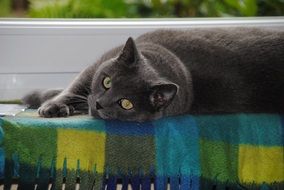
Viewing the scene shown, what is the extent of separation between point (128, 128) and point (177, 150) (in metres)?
0.12

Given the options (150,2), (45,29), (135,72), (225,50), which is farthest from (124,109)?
(150,2)

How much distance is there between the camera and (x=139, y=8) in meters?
1.57

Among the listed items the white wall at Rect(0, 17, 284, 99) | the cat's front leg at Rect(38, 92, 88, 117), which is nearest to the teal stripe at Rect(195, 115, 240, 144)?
the cat's front leg at Rect(38, 92, 88, 117)

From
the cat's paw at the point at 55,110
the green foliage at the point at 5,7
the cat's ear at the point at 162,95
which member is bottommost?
the cat's paw at the point at 55,110

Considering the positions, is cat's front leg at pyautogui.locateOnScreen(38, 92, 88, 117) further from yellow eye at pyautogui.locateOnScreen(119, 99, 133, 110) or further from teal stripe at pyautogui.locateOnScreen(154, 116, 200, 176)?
teal stripe at pyautogui.locateOnScreen(154, 116, 200, 176)

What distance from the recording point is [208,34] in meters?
1.29

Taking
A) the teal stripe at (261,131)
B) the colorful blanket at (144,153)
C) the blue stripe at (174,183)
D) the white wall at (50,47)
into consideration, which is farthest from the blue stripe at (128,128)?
the white wall at (50,47)

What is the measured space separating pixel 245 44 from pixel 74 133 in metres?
0.58

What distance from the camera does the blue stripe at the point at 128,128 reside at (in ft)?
3.11

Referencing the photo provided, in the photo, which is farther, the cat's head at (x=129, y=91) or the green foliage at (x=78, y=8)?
the green foliage at (x=78, y=8)

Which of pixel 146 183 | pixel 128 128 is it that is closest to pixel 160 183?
pixel 146 183

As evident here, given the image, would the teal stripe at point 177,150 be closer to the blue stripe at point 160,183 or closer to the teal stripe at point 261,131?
the blue stripe at point 160,183

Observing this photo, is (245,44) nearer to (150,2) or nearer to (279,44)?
(279,44)

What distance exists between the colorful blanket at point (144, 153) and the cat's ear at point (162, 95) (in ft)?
0.17
